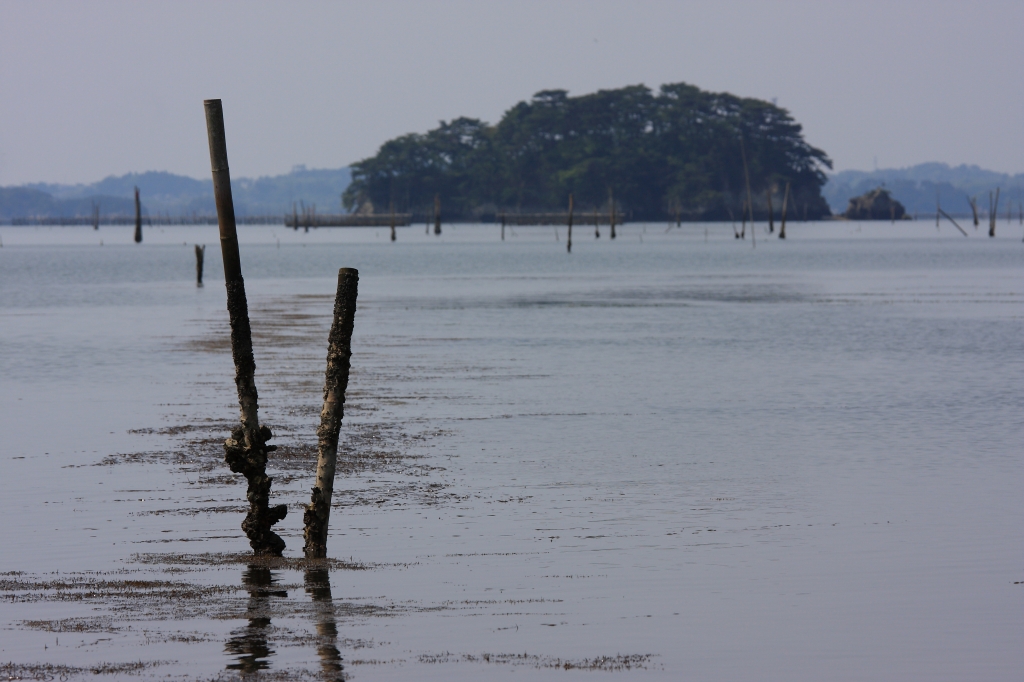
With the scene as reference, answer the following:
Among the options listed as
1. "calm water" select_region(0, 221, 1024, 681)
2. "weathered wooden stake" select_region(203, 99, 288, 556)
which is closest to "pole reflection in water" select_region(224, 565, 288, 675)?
"calm water" select_region(0, 221, 1024, 681)

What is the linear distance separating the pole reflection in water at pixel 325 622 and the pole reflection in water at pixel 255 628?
27cm

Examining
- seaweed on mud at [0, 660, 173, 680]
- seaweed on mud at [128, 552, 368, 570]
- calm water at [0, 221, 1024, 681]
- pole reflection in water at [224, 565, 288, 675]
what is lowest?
calm water at [0, 221, 1024, 681]

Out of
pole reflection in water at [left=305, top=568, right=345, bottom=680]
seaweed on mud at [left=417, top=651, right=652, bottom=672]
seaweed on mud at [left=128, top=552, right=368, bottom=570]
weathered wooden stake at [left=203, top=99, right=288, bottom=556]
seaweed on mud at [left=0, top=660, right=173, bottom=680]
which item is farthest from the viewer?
weathered wooden stake at [left=203, top=99, right=288, bottom=556]

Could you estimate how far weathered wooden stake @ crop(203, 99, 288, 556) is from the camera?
36.2 feet

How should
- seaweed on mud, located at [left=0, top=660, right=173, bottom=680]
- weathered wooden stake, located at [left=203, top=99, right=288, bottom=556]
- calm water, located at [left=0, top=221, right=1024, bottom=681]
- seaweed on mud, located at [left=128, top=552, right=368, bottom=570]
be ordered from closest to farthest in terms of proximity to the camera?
seaweed on mud, located at [left=0, top=660, right=173, bottom=680]
calm water, located at [left=0, top=221, right=1024, bottom=681]
seaweed on mud, located at [left=128, top=552, right=368, bottom=570]
weathered wooden stake, located at [left=203, top=99, right=288, bottom=556]

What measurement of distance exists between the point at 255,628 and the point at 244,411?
2.54m

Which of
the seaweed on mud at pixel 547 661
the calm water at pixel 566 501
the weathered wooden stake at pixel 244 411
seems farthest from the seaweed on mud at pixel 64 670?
the weathered wooden stake at pixel 244 411

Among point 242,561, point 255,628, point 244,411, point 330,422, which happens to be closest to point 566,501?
point 330,422

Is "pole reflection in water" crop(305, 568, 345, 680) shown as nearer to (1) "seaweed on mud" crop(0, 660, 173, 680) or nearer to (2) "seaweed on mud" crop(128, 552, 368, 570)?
(2) "seaweed on mud" crop(128, 552, 368, 570)

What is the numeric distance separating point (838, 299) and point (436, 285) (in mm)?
19879

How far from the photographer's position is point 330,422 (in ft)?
36.6

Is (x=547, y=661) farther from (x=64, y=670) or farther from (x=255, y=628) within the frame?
(x=64, y=670)

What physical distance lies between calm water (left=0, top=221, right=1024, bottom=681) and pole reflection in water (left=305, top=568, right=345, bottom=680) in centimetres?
5

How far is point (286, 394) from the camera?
21.9 meters
